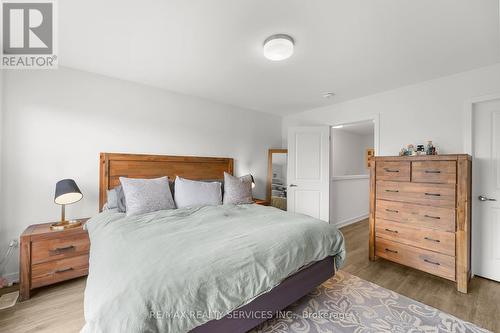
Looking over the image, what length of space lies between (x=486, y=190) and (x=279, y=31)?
113 inches

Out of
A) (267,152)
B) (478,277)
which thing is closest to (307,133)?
(267,152)

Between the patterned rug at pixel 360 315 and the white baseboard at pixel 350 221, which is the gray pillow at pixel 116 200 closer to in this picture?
the patterned rug at pixel 360 315

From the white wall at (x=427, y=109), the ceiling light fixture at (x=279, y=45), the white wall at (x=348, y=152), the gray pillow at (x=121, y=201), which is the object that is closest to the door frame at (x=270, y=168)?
the white wall at (x=427, y=109)

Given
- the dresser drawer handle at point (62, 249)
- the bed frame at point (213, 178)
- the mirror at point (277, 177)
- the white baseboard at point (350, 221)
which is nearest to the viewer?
the bed frame at point (213, 178)

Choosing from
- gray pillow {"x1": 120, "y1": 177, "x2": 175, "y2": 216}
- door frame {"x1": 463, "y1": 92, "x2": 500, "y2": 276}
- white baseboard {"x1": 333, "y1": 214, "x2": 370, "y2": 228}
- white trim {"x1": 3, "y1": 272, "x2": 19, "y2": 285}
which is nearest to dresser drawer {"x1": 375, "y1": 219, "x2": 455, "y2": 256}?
door frame {"x1": 463, "y1": 92, "x2": 500, "y2": 276}

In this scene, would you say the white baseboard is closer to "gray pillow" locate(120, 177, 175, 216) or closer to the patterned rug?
the patterned rug

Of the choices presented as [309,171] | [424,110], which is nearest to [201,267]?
[309,171]

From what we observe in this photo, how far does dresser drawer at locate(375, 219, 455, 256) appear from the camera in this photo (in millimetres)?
2213

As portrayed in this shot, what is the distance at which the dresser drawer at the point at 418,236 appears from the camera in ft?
7.26

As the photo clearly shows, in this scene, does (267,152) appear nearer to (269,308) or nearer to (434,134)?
(434,134)

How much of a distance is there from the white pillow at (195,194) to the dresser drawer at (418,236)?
215 cm

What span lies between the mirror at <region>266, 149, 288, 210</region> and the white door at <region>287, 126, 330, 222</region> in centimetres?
26

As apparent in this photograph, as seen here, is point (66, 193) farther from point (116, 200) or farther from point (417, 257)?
point (417, 257)

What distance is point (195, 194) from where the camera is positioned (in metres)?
2.63
